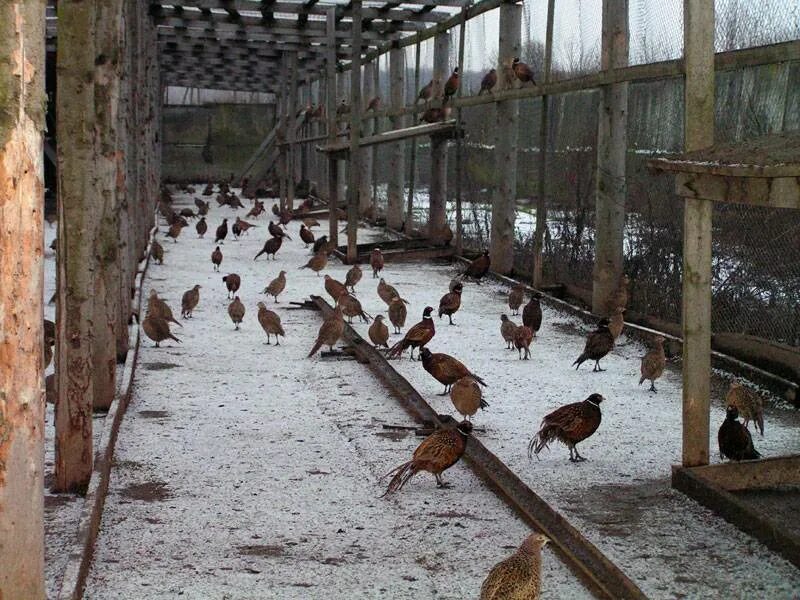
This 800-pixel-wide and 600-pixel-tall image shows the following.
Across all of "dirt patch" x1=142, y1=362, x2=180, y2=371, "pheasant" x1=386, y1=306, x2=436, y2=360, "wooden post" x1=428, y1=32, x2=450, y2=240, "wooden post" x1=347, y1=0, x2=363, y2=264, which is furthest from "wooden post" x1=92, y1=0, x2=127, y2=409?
"wooden post" x1=428, y1=32, x2=450, y2=240

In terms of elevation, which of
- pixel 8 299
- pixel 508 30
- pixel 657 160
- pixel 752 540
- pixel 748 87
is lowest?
pixel 752 540

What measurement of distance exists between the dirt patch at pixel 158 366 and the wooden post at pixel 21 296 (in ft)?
21.4

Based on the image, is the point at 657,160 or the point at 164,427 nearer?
the point at 657,160

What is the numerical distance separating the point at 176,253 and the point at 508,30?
7408mm

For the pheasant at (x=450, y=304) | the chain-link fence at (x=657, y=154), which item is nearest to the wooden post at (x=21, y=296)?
the chain-link fence at (x=657, y=154)

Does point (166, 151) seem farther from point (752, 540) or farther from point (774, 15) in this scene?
point (752, 540)

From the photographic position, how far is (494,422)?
850 cm

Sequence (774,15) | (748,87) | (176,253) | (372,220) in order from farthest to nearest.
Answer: (372,220)
(176,253)
(748,87)
(774,15)

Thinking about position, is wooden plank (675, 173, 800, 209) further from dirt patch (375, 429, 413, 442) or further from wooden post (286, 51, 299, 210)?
wooden post (286, 51, 299, 210)

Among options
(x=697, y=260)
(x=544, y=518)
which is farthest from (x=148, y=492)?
(x=697, y=260)

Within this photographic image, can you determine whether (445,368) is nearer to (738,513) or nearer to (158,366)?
(158,366)

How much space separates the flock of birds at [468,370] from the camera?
523 centimetres

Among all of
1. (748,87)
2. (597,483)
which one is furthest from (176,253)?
(597,483)

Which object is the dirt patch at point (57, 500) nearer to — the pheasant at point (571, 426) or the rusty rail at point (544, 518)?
the rusty rail at point (544, 518)
